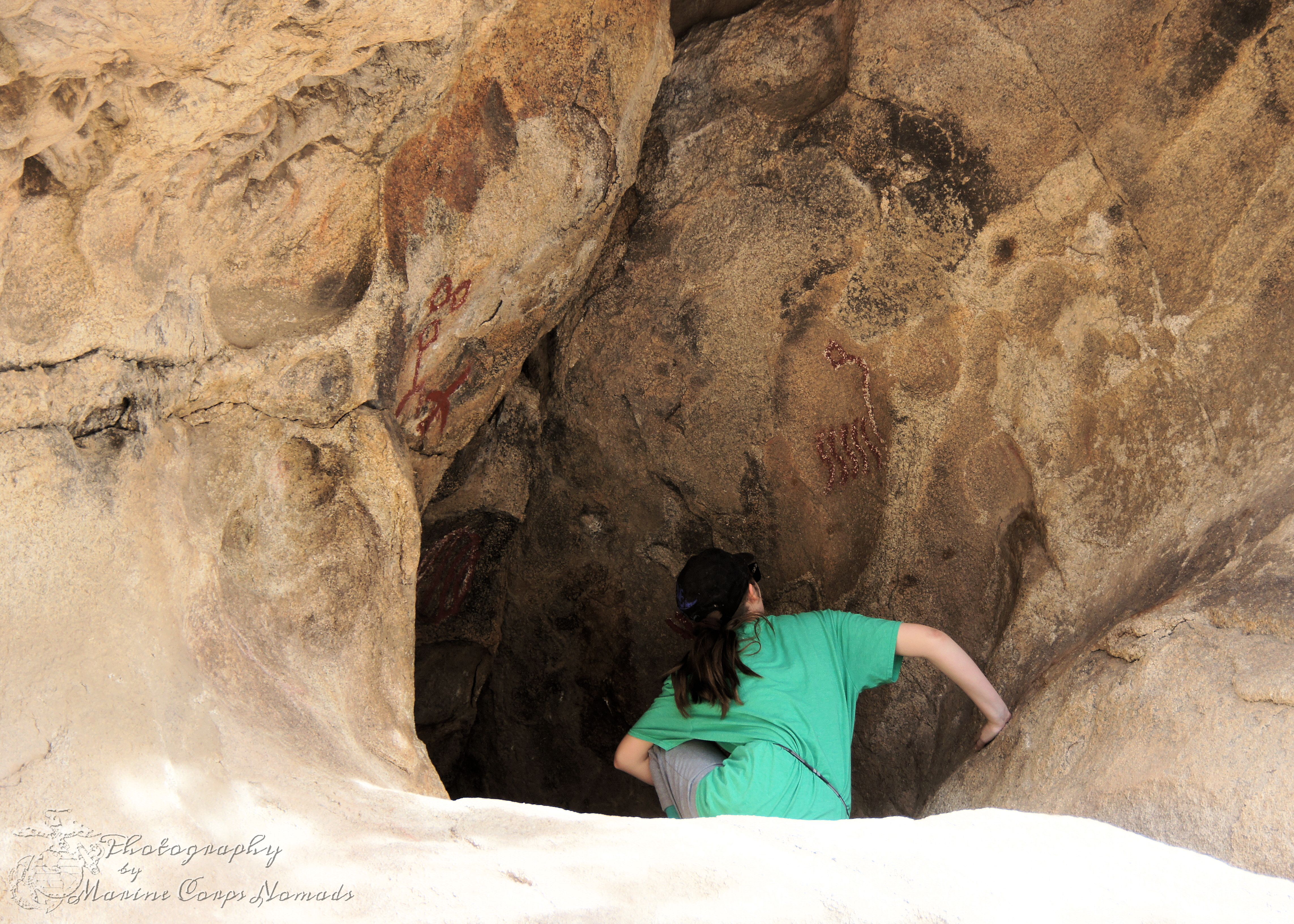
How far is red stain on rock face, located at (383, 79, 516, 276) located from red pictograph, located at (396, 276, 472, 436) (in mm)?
131

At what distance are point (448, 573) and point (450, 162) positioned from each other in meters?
1.35

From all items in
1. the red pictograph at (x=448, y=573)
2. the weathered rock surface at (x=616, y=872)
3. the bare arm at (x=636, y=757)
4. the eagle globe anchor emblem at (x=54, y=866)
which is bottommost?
the red pictograph at (x=448, y=573)

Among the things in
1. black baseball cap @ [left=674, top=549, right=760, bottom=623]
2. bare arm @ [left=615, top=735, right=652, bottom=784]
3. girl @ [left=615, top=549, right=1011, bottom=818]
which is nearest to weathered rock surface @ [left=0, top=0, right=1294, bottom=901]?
girl @ [left=615, top=549, right=1011, bottom=818]

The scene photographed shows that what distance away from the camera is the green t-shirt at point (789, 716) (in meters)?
1.70

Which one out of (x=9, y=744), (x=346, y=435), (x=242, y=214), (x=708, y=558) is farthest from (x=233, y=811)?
(x=708, y=558)

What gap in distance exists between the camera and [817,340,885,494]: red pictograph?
2342 mm

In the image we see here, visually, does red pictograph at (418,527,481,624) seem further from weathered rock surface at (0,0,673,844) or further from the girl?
the girl

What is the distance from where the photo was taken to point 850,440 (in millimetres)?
2396

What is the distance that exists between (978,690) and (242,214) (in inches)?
57.5

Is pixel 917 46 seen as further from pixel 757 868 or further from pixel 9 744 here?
pixel 9 744

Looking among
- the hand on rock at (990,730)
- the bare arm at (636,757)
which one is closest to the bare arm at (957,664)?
the hand on rock at (990,730)

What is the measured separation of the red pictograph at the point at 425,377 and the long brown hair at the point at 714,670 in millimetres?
751

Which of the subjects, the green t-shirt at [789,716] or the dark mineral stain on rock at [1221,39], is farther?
the dark mineral stain on rock at [1221,39]

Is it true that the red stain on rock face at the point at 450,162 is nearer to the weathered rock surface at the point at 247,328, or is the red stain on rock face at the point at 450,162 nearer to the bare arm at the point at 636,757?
the weathered rock surface at the point at 247,328
